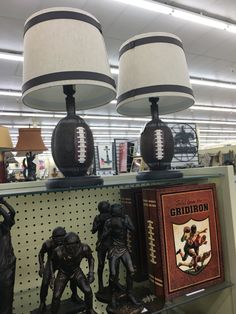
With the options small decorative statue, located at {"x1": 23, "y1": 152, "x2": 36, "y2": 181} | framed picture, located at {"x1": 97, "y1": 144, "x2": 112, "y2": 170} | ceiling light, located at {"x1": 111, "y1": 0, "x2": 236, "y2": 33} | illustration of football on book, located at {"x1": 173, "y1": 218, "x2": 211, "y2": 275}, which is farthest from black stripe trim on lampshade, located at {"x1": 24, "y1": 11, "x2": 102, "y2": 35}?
ceiling light, located at {"x1": 111, "y1": 0, "x2": 236, "y2": 33}

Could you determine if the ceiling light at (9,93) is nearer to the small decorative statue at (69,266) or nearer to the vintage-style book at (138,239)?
the vintage-style book at (138,239)

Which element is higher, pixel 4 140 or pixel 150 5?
pixel 150 5

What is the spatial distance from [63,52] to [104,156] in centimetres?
246

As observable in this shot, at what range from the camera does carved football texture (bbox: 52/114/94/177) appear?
82 cm

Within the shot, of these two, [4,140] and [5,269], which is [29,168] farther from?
[5,269]

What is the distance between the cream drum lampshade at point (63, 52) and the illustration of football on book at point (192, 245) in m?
0.52

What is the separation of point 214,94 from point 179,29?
479cm

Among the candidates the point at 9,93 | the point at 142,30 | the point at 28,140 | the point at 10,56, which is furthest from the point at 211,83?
the point at 28,140

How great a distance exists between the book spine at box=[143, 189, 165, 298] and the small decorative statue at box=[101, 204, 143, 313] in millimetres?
91

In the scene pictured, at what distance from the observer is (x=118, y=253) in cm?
79

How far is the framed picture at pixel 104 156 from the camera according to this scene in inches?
120

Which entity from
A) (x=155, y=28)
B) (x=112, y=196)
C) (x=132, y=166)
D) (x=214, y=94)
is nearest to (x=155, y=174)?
(x=112, y=196)

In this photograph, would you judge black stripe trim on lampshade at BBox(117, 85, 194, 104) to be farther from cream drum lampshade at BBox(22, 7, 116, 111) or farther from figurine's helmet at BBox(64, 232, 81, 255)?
figurine's helmet at BBox(64, 232, 81, 255)

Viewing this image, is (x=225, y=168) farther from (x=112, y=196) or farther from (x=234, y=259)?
(x=112, y=196)
